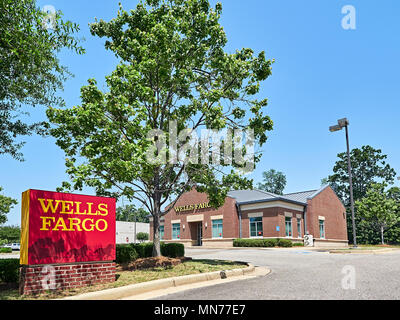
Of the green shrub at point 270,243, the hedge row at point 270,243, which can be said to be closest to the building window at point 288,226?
the hedge row at point 270,243

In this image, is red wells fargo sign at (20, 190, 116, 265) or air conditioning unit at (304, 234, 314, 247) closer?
red wells fargo sign at (20, 190, 116, 265)

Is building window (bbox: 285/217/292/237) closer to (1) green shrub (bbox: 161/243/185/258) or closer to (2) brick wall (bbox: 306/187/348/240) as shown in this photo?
(2) brick wall (bbox: 306/187/348/240)

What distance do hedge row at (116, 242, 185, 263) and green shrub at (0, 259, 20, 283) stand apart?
12.9ft

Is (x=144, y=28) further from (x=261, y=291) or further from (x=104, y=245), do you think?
(x=261, y=291)

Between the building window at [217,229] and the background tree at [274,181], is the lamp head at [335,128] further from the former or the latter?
the background tree at [274,181]

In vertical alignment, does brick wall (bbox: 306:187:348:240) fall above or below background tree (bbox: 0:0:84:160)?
below

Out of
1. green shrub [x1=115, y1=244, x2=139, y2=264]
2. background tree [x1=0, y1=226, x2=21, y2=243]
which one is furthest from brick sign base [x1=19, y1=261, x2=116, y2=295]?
background tree [x1=0, y1=226, x2=21, y2=243]

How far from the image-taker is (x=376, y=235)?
53.4 metres

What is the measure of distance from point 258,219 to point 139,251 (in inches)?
934

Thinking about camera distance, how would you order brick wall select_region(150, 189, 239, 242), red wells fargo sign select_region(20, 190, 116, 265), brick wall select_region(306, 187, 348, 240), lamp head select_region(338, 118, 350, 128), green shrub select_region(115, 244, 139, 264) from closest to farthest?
1. red wells fargo sign select_region(20, 190, 116, 265)
2. green shrub select_region(115, 244, 139, 264)
3. lamp head select_region(338, 118, 350, 128)
4. brick wall select_region(150, 189, 239, 242)
5. brick wall select_region(306, 187, 348, 240)

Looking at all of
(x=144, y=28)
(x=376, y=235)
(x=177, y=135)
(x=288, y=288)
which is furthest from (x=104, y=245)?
(x=376, y=235)

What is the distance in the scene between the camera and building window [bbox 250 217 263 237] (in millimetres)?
35156

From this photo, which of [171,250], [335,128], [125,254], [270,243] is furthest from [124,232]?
[125,254]

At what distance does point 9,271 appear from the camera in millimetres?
9047
